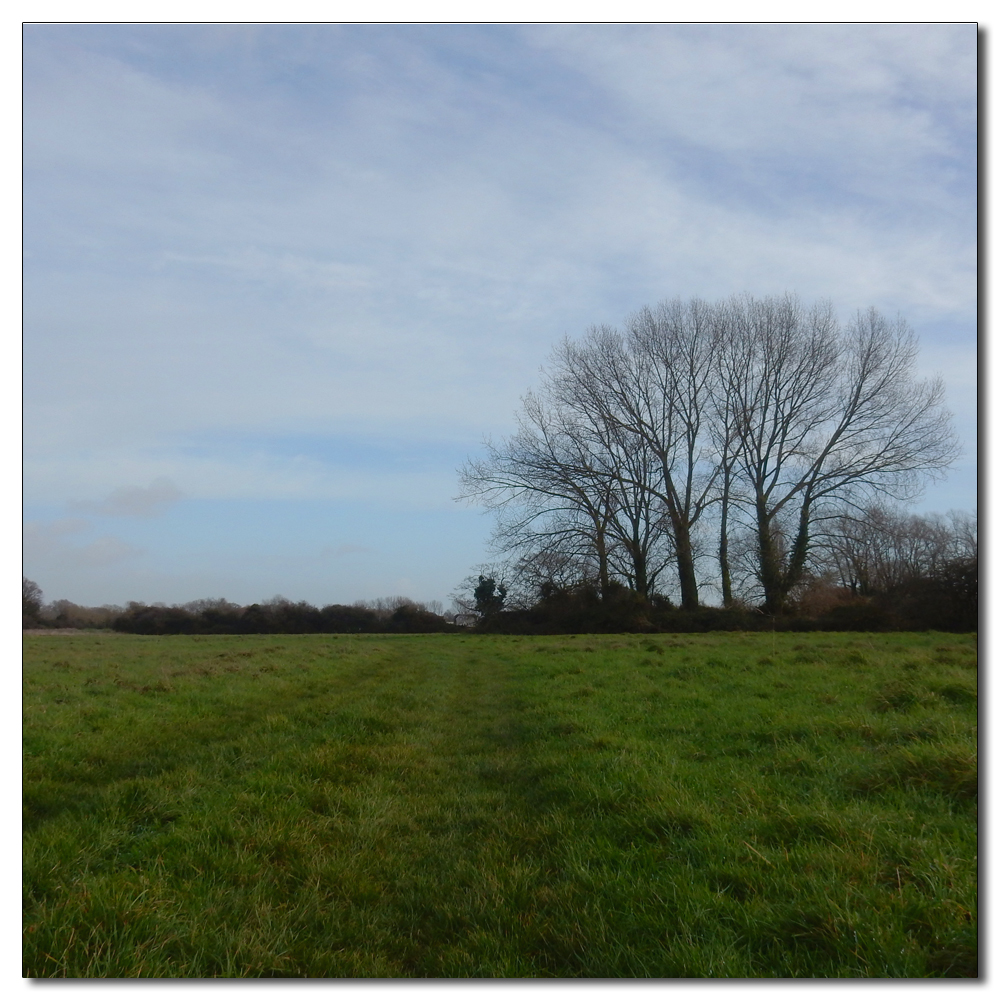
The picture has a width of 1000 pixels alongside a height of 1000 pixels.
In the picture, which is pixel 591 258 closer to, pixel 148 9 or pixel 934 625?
pixel 148 9

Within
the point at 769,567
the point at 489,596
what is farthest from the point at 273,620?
the point at 769,567

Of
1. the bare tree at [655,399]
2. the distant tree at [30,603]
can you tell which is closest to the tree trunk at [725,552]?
the bare tree at [655,399]

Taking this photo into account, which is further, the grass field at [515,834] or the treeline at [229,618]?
the treeline at [229,618]

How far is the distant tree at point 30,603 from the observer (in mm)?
4271

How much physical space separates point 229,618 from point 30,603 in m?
12.5

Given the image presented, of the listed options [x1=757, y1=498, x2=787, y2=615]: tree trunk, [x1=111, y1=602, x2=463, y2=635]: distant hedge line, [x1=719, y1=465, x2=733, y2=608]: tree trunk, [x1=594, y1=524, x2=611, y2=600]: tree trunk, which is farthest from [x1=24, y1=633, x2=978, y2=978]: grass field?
[x1=594, y1=524, x2=611, y2=600]: tree trunk

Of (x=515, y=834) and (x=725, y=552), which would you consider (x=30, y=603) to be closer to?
(x=515, y=834)

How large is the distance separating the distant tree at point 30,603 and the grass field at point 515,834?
0.33 metres

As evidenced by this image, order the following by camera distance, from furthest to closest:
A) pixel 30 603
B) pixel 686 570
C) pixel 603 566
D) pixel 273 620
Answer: pixel 603 566
pixel 686 570
pixel 273 620
pixel 30 603

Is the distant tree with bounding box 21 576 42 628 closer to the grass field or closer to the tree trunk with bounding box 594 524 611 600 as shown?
the grass field

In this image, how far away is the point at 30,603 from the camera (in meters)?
4.66

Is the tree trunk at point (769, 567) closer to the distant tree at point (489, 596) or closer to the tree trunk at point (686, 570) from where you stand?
the tree trunk at point (686, 570)
